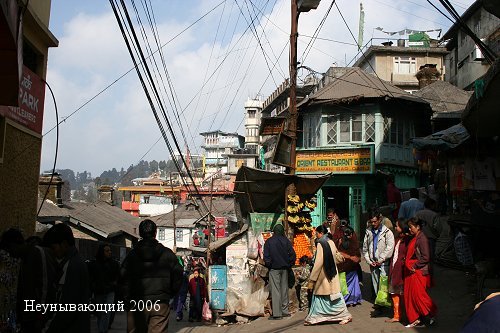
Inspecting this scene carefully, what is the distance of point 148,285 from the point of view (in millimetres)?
5652

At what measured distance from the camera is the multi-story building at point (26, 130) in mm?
9938

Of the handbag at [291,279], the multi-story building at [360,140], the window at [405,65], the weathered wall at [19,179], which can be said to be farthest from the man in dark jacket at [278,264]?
the window at [405,65]

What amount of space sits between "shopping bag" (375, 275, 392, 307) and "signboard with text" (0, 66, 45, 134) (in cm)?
773

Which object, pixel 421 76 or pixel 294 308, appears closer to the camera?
pixel 294 308

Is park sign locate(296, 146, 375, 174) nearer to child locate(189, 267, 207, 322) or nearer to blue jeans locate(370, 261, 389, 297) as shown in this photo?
child locate(189, 267, 207, 322)

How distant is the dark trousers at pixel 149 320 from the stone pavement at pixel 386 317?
378cm

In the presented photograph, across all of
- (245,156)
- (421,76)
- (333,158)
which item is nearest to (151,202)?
(245,156)

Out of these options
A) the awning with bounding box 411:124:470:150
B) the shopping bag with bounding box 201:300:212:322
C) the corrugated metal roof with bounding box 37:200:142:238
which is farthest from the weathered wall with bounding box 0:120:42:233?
the awning with bounding box 411:124:470:150

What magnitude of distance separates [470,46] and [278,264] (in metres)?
27.5

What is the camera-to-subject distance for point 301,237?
499 inches

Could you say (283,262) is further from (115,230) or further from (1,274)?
(115,230)

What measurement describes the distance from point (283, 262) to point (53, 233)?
18.0 ft

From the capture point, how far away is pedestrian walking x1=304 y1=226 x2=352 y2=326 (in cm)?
Result: 880

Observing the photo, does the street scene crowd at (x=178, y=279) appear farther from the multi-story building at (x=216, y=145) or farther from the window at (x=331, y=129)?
the multi-story building at (x=216, y=145)
